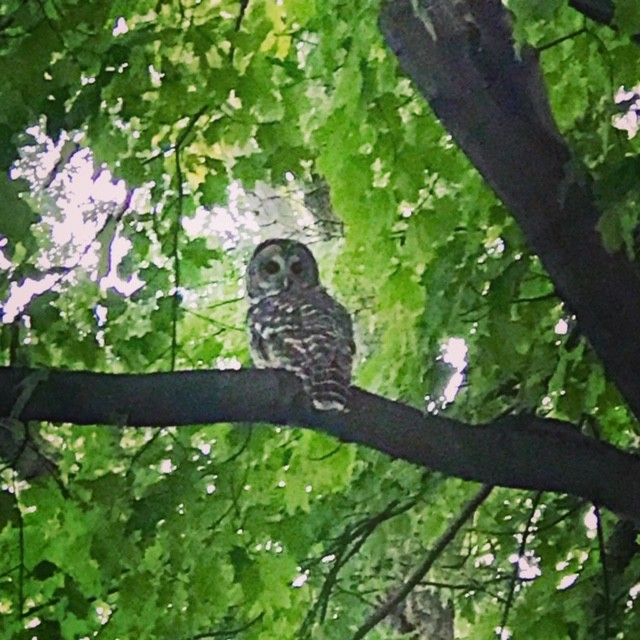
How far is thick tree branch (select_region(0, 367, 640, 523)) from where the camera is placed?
4.30 ft

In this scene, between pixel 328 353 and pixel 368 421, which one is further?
pixel 328 353

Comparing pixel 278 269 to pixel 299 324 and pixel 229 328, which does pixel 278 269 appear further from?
pixel 299 324

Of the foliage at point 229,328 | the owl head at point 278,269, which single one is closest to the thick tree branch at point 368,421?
the foliage at point 229,328

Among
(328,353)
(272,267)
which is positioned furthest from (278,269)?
(328,353)

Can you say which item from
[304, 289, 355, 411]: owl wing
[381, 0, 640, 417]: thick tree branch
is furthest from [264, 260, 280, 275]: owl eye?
[381, 0, 640, 417]: thick tree branch

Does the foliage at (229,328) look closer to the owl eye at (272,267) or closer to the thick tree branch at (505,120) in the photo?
the thick tree branch at (505,120)

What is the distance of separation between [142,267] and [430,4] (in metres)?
0.82

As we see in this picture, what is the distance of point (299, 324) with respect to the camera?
2.00m

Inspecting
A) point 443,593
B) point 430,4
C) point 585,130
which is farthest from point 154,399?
point 443,593

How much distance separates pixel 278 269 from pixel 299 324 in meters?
0.38

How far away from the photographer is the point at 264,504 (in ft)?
6.61

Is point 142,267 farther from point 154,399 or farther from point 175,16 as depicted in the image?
point 154,399

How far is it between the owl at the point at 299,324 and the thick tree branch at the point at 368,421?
48mm

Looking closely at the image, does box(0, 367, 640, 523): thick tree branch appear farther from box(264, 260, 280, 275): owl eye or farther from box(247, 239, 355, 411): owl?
box(264, 260, 280, 275): owl eye
